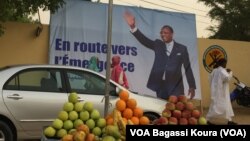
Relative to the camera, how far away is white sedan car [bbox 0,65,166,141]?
7.50 metres

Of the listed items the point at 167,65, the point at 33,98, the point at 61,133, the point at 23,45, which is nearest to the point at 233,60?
the point at 167,65

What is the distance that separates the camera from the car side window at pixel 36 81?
7.69 meters

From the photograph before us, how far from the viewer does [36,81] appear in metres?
7.80

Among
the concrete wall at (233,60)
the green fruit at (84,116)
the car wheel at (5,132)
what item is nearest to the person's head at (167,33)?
the concrete wall at (233,60)

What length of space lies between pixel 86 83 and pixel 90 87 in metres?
0.10

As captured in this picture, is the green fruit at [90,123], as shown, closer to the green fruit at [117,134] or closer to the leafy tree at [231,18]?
the green fruit at [117,134]

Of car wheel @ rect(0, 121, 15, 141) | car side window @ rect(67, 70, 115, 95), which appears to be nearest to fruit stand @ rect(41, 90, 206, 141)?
car wheel @ rect(0, 121, 15, 141)

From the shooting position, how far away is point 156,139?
11.0 feet

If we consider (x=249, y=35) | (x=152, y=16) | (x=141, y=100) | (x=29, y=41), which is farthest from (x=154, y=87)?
(x=249, y=35)

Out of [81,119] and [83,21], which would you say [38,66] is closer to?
[81,119]

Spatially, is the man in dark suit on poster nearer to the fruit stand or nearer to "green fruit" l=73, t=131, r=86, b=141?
the fruit stand

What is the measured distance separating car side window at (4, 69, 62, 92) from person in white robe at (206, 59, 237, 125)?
3.34 m

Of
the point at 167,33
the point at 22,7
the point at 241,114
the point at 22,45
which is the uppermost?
the point at 22,7

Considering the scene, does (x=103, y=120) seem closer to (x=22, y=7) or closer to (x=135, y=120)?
(x=135, y=120)
